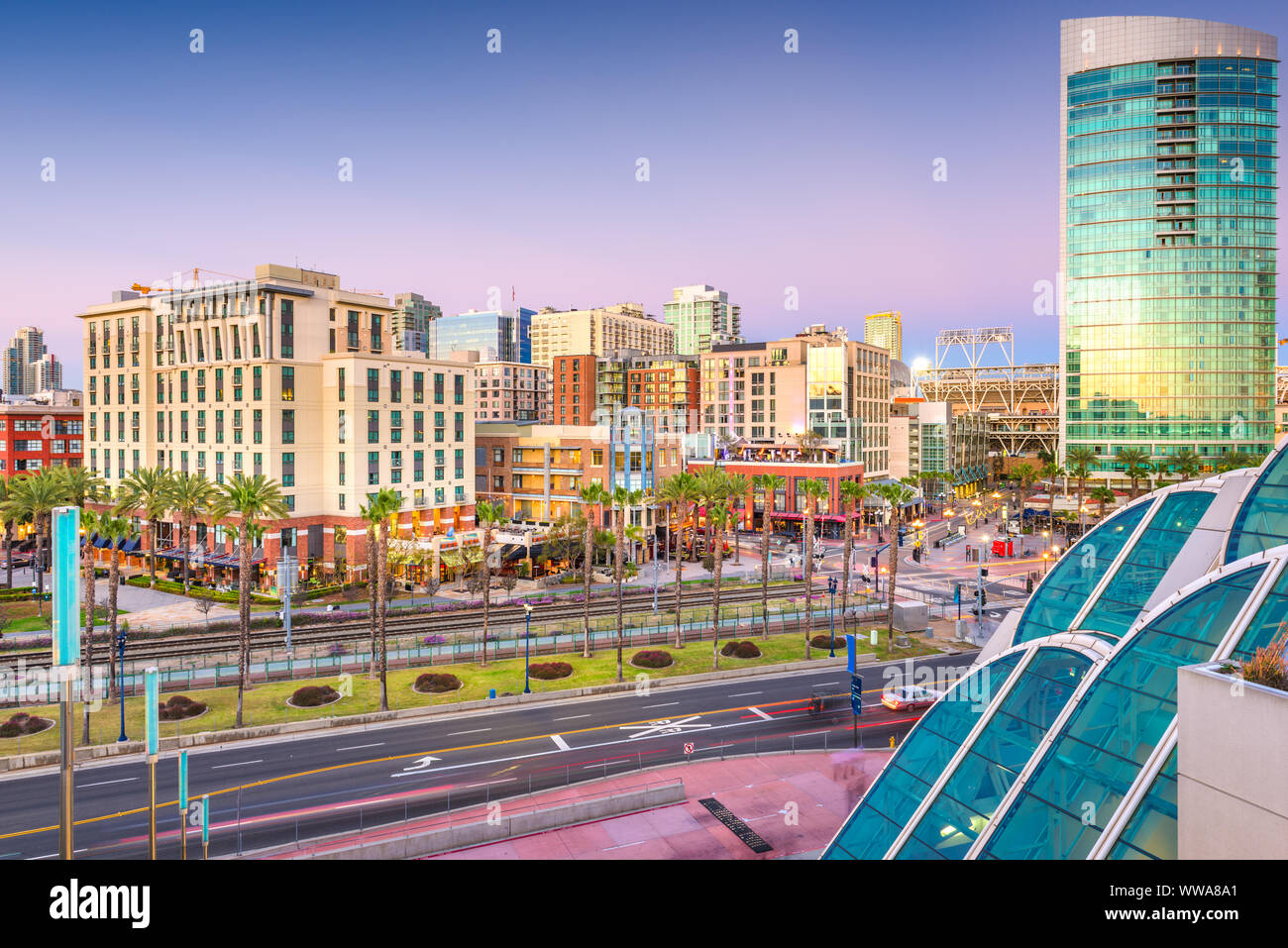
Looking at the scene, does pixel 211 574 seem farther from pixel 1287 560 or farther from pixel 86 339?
pixel 1287 560

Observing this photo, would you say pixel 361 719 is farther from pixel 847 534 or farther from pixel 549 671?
pixel 847 534

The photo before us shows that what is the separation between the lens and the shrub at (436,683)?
4697 cm

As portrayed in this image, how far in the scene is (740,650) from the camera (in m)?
55.9

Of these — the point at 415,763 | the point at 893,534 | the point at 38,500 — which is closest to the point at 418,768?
the point at 415,763

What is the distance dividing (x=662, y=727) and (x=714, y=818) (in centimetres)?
1090

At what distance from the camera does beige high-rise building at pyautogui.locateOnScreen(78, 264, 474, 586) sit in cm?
7919

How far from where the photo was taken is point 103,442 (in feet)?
319

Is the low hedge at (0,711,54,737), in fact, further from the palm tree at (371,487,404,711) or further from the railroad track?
the palm tree at (371,487,404,711)

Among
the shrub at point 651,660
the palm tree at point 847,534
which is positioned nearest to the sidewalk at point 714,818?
the shrub at point 651,660

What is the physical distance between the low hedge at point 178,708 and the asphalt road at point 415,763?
4825 mm

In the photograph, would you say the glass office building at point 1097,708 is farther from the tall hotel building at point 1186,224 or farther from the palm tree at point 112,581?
the tall hotel building at point 1186,224
